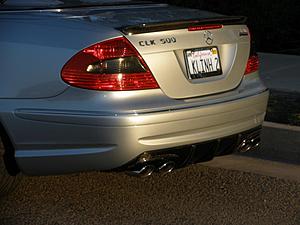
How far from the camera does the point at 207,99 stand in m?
4.39

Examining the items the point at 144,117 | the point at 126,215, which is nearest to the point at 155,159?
the point at 144,117

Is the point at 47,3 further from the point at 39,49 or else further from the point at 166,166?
the point at 166,166

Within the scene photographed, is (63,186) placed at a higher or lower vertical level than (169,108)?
lower

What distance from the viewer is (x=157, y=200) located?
4816 millimetres

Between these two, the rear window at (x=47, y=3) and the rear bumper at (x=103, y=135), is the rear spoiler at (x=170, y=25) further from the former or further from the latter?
the rear window at (x=47, y=3)

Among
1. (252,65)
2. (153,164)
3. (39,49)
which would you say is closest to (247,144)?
(252,65)

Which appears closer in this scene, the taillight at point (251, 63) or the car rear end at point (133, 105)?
the car rear end at point (133, 105)

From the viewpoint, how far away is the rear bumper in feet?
13.3

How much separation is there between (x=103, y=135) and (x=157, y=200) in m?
0.95

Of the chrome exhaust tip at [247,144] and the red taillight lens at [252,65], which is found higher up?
the red taillight lens at [252,65]

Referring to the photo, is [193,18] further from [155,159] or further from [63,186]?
[63,186]

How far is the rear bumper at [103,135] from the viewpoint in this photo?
4.06 metres

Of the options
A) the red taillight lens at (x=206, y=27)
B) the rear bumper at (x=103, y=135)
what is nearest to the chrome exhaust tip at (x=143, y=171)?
the rear bumper at (x=103, y=135)

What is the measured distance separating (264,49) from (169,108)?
6.97 m
